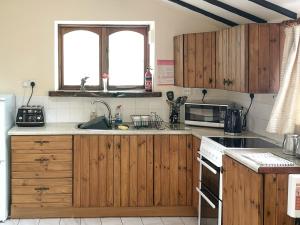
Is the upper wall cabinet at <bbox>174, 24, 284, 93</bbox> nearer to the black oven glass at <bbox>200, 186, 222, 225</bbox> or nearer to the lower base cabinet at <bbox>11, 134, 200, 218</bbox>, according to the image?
the lower base cabinet at <bbox>11, 134, 200, 218</bbox>

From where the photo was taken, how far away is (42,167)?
486 centimetres

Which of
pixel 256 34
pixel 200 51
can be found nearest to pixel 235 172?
pixel 256 34

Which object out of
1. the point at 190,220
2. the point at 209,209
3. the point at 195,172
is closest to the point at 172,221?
the point at 190,220

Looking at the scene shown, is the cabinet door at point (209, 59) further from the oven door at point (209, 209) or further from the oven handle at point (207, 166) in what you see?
the oven door at point (209, 209)

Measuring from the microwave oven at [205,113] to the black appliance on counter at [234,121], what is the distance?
11.0 inches

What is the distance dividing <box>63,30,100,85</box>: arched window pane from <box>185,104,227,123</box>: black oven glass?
1.19 meters

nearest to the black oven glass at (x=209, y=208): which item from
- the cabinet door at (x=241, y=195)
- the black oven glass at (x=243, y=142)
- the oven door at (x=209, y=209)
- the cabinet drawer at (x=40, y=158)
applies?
the oven door at (x=209, y=209)

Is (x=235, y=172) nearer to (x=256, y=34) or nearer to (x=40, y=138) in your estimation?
(x=256, y=34)

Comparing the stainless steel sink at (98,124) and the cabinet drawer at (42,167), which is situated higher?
the stainless steel sink at (98,124)

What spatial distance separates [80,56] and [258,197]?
3136 millimetres

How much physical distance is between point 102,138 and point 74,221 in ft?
2.86

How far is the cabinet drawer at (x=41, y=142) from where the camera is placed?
4812 mm

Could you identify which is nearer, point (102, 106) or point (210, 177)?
point (210, 177)

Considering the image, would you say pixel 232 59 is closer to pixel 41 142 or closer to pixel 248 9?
pixel 248 9
